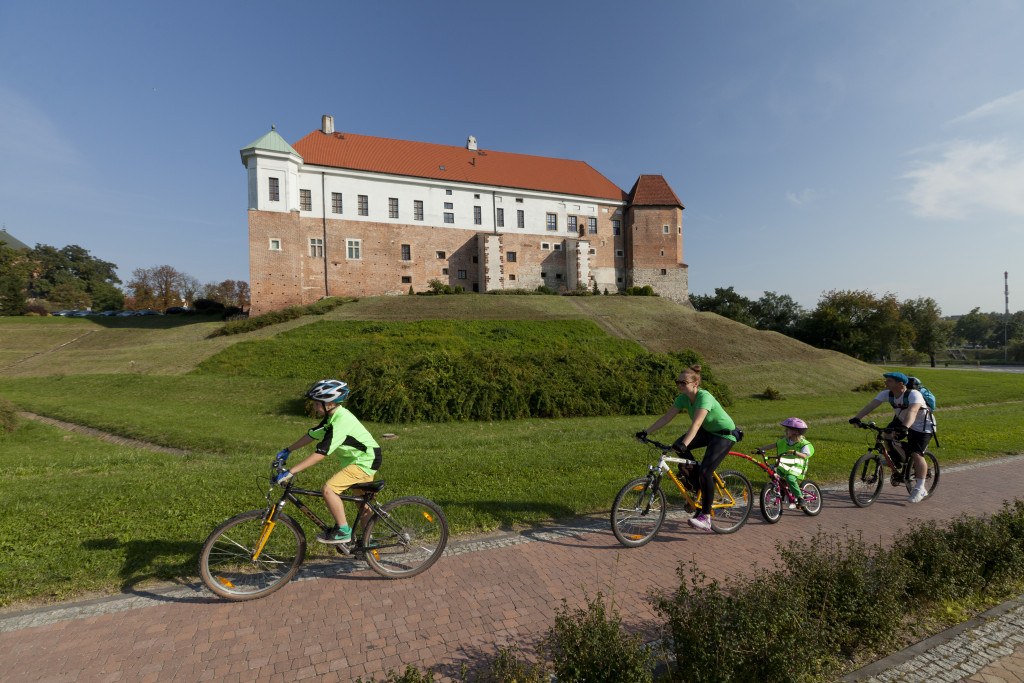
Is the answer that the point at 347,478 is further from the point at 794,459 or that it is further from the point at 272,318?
the point at 272,318

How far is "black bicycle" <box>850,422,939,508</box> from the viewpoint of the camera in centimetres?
706

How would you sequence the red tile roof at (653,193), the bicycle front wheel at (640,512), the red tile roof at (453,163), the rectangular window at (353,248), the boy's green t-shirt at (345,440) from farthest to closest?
the red tile roof at (653,193)
the red tile roof at (453,163)
the rectangular window at (353,248)
the bicycle front wheel at (640,512)
the boy's green t-shirt at (345,440)

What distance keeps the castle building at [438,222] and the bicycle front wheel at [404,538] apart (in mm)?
41945

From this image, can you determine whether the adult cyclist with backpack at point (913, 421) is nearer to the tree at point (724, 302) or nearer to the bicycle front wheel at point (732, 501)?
the bicycle front wheel at point (732, 501)

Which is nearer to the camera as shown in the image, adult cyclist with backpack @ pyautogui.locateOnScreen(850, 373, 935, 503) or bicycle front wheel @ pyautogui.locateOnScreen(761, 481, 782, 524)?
bicycle front wheel @ pyautogui.locateOnScreen(761, 481, 782, 524)

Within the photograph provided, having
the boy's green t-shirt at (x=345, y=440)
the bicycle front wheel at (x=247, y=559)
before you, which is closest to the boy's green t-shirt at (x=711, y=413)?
the boy's green t-shirt at (x=345, y=440)

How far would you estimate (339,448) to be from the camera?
4.61 meters

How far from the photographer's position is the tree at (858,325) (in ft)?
175

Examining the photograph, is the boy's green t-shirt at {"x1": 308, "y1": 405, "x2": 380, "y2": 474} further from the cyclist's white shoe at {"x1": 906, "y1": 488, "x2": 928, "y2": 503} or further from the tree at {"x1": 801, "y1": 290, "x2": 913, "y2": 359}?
the tree at {"x1": 801, "y1": 290, "x2": 913, "y2": 359}

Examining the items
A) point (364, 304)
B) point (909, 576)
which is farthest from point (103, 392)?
point (909, 576)

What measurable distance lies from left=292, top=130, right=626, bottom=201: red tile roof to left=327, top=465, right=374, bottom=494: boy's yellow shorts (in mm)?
49358

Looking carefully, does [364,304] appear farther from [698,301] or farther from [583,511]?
[698,301]

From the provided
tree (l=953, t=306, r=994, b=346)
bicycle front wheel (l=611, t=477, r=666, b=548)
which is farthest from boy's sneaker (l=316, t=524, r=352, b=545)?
tree (l=953, t=306, r=994, b=346)

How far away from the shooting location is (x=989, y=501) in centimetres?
677
